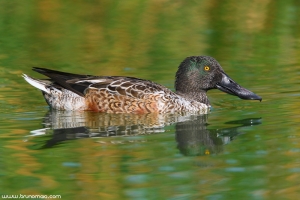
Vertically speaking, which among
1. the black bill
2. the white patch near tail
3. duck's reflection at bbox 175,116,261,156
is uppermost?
the white patch near tail

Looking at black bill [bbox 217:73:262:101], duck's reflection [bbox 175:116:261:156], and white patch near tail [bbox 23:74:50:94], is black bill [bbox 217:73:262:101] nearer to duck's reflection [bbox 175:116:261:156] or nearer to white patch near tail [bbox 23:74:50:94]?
duck's reflection [bbox 175:116:261:156]

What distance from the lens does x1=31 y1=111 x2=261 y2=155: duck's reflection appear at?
382 inches

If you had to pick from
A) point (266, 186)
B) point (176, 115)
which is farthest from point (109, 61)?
point (266, 186)

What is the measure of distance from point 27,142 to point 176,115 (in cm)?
260

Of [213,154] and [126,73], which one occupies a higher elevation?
[126,73]

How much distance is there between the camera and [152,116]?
454 inches

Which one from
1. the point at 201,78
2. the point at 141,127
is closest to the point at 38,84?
the point at 141,127

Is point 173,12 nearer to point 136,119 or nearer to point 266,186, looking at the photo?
point 136,119

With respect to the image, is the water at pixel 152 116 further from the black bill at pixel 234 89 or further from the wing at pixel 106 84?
A: the wing at pixel 106 84

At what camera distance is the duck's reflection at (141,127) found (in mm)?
9695

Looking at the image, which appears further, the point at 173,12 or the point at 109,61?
the point at 173,12

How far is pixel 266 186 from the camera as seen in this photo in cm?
771

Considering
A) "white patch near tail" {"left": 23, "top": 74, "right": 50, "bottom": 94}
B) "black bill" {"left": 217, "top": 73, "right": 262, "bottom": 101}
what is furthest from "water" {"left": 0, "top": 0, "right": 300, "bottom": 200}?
"white patch near tail" {"left": 23, "top": 74, "right": 50, "bottom": 94}

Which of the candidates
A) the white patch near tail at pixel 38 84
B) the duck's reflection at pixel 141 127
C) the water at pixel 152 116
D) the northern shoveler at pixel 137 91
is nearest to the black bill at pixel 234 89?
the northern shoveler at pixel 137 91
